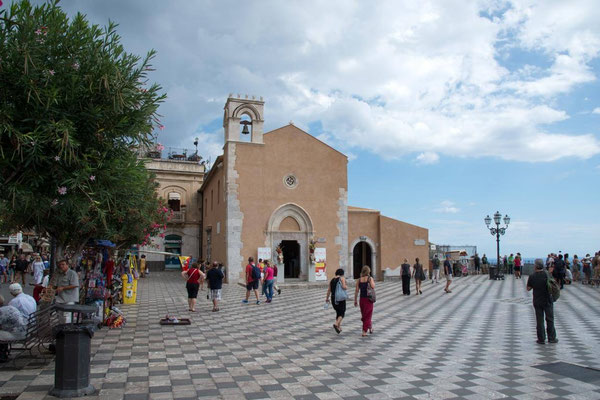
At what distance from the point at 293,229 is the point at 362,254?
20.3 ft

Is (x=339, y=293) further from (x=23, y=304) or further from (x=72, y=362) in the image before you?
(x=23, y=304)

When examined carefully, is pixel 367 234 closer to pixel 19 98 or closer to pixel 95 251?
pixel 95 251

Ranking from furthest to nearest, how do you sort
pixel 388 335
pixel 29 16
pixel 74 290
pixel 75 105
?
pixel 388 335 → pixel 74 290 → pixel 75 105 → pixel 29 16

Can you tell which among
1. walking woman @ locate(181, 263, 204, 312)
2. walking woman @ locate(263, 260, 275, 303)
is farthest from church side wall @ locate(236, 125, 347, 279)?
walking woman @ locate(181, 263, 204, 312)

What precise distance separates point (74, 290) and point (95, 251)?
555 centimetres

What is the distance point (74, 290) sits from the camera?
28.2 feet

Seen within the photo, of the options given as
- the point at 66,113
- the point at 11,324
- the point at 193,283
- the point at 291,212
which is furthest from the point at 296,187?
the point at 66,113

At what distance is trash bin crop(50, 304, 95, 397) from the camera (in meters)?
5.52

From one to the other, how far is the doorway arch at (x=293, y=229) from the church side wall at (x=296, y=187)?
0.17m

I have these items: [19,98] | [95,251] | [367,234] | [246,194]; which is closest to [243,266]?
[246,194]

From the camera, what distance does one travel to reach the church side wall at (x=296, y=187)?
81.8 feet

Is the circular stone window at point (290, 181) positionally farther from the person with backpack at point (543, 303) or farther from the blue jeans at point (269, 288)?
the person with backpack at point (543, 303)

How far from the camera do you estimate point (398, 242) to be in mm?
27797

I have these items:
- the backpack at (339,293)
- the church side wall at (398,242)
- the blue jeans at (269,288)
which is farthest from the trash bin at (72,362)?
the church side wall at (398,242)
